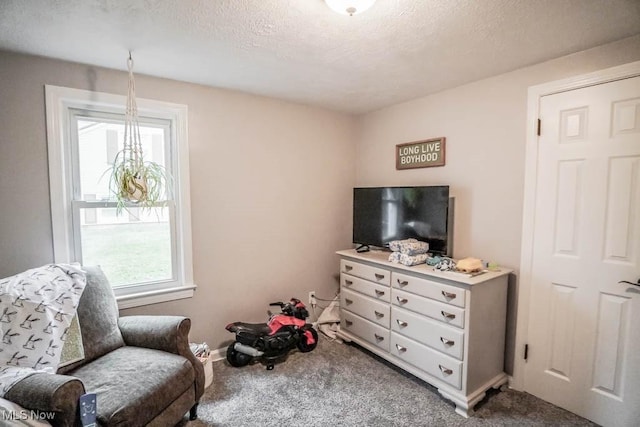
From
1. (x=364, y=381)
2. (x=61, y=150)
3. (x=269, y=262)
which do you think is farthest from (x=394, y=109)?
(x=61, y=150)

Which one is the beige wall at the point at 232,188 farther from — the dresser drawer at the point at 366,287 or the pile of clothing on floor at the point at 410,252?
the pile of clothing on floor at the point at 410,252

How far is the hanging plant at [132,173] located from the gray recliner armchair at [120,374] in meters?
0.55

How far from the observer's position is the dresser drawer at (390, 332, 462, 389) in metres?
2.04

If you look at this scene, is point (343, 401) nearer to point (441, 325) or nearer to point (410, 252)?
point (441, 325)

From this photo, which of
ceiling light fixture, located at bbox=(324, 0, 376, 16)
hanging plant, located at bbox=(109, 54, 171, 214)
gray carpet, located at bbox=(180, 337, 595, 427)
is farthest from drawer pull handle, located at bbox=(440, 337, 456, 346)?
hanging plant, located at bbox=(109, 54, 171, 214)

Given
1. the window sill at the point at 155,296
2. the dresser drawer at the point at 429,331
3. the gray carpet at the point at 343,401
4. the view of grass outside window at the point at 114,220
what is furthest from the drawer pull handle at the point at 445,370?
the view of grass outside window at the point at 114,220

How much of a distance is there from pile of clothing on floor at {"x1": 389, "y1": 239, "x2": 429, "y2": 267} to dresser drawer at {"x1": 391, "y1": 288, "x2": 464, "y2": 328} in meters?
0.24

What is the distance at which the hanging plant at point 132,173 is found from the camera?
Answer: 2.20m

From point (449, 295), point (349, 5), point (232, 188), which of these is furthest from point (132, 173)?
point (449, 295)

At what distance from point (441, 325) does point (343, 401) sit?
86 cm

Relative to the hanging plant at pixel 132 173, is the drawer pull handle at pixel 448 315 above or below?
below

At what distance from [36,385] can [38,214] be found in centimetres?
119

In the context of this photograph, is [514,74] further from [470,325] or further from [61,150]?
[61,150]

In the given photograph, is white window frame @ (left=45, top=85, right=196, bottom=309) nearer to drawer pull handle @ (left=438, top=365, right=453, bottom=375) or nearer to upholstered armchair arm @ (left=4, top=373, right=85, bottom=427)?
upholstered armchair arm @ (left=4, top=373, right=85, bottom=427)
